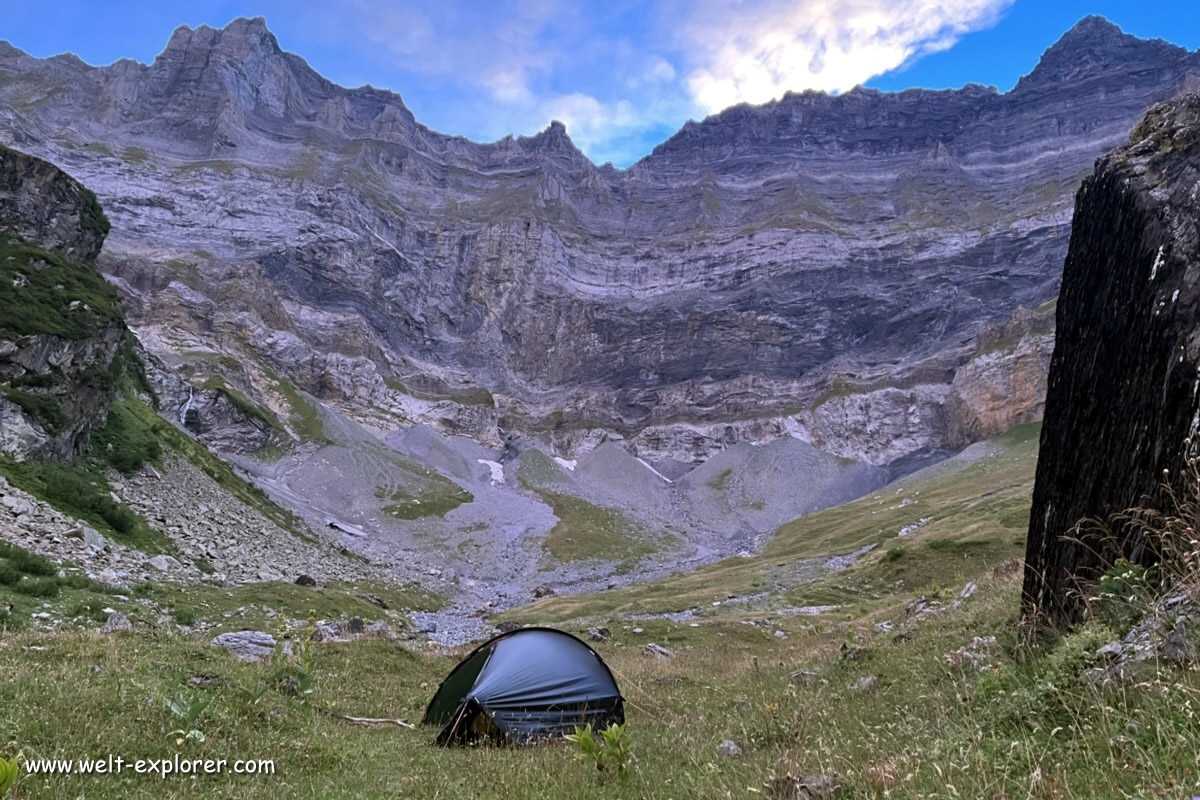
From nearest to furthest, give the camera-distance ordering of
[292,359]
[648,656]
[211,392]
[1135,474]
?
[1135,474], [648,656], [211,392], [292,359]

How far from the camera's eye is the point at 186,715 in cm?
766

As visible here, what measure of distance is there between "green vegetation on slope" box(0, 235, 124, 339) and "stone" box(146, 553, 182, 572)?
22.5 m

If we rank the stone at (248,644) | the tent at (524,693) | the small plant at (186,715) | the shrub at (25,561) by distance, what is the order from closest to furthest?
the small plant at (186,715), the tent at (524,693), the stone at (248,644), the shrub at (25,561)

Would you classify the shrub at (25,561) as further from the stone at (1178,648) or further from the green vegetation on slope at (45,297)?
the stone at (1178,648)

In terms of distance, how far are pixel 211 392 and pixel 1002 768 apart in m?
129

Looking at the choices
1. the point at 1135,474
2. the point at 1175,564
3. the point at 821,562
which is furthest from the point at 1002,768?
the point at 821,562

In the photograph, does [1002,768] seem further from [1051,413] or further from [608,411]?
[608,411]

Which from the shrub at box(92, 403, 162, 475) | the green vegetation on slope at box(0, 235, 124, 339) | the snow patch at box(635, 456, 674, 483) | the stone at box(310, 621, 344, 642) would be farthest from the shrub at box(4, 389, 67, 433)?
the snow patch at box(635, 456, 674, 483)

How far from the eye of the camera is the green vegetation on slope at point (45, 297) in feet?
144

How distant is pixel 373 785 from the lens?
7.82 metres

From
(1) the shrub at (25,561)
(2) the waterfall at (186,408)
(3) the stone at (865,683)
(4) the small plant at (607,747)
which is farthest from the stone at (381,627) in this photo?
(2) the waterfall at (186,408)

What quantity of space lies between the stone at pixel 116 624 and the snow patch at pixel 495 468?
127485 millimetres

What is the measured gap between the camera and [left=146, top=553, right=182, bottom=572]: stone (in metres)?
31.2

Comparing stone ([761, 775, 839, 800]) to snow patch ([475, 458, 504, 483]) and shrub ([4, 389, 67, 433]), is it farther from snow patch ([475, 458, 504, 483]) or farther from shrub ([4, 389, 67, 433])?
snow patch ([475, 458, 504, 483])
